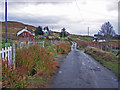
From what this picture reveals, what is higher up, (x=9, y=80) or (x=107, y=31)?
(x=107, y=31)

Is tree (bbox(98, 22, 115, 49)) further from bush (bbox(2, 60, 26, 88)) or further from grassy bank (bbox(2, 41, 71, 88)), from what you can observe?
bush (bbox(2, 60, 26, 88))

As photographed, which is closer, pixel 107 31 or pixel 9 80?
pixel 9 80

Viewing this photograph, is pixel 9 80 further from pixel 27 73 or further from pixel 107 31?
pixel 107 31

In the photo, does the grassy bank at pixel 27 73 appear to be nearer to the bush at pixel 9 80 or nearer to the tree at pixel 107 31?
the bush at pixel 9 80

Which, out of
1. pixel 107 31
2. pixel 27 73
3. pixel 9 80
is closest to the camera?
pixel 9 80

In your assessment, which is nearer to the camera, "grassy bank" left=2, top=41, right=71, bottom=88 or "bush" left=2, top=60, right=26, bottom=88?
"bush" left=2, top=60, right=26, bottom=88

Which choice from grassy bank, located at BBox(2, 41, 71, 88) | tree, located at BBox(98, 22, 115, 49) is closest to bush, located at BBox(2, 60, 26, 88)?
grassy bank, located at BBox(2, 41, 71, 88)

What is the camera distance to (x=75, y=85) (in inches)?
260

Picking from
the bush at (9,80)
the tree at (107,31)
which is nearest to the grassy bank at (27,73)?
the bush at (9,80)

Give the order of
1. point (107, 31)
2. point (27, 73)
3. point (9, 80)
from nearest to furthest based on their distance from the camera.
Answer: point (9, 80)
point (27, 73)
point (107, 31)

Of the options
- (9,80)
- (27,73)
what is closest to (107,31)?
(27,73)

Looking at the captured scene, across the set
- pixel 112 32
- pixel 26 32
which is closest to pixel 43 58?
pixel 112 32

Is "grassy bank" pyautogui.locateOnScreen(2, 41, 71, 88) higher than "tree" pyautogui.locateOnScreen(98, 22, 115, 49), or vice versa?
"tree" pyautogui.locateOnScreen(98, 22, 115, 49)

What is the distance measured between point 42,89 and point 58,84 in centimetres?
92
